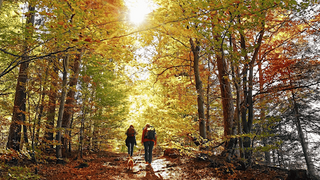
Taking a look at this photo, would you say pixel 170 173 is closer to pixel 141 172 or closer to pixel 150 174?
pixel 150 174

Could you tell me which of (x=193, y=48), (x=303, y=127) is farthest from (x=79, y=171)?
(x=303, y=127)

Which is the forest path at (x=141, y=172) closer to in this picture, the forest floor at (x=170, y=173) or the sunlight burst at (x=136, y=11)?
the forest floor at (x=170, y=173)

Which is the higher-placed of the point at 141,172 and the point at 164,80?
the point at 164,80

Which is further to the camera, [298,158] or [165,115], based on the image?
[298,158]

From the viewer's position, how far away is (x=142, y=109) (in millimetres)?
9453

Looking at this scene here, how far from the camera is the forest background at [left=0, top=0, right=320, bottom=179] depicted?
5.09 meters

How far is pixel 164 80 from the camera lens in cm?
1191

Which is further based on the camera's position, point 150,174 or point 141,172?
point 141,172

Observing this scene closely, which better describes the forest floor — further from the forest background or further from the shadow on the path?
the forest background

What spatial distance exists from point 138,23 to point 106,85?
6747mm

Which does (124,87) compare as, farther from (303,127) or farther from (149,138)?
(303,127)

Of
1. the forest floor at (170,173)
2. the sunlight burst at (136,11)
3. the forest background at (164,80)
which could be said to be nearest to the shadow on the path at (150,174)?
the forest floor at (170,173)

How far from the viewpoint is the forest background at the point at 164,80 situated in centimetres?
509

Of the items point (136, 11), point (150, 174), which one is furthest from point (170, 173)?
point (136, 11)
